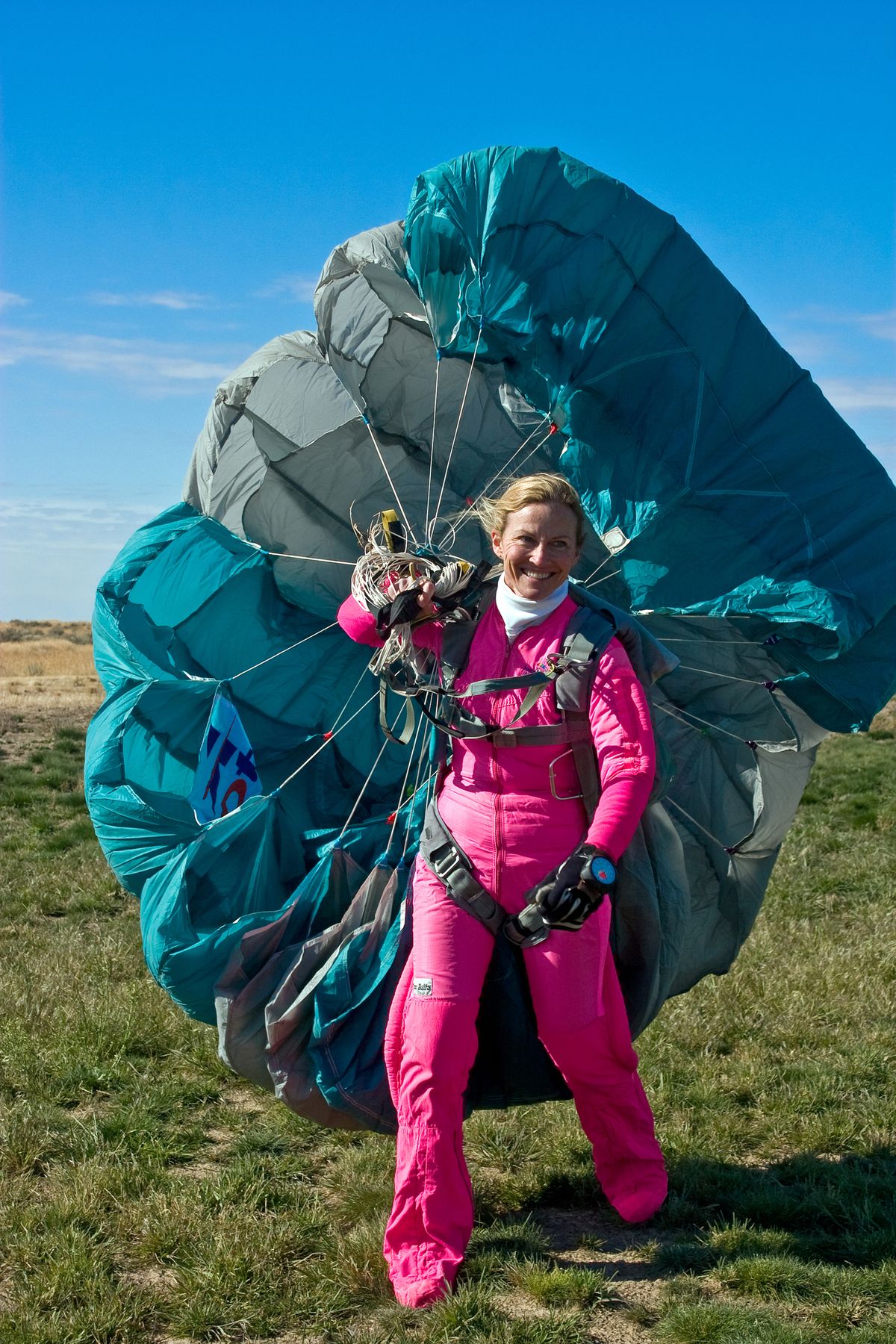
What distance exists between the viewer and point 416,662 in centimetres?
348

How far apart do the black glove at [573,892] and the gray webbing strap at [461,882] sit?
25 cm

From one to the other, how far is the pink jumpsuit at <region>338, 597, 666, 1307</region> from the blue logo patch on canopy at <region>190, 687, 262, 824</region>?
2.96 ft

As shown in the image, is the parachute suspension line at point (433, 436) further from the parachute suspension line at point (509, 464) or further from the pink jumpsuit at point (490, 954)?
the pink jumpsuit at point (490, 954)

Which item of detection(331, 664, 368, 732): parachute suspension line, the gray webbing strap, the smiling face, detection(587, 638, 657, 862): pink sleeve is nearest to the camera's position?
detection(587, 638, 657, 862): pink sleeve

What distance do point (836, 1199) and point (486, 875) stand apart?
4.76 ft

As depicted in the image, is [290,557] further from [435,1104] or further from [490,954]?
[435,1104]

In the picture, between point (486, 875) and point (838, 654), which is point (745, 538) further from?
point (486, 875)

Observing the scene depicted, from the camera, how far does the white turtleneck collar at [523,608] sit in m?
3.35

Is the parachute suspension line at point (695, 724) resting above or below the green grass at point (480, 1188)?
above

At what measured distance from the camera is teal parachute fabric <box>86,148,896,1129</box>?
3.69 metres

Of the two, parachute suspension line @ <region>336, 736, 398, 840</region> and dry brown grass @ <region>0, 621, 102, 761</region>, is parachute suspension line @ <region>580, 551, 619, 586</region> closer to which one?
parachute suspension line @ <region>336, 736, 398, 840</region>

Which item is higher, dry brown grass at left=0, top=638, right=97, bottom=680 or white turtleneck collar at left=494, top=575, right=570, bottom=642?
white turtleneck collar at left=494, top=575, right=570, bottom=642

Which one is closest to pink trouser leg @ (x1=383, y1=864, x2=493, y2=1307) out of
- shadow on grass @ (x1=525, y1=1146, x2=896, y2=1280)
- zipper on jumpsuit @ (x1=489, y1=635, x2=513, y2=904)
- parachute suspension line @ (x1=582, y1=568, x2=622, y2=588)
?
zipper on jumpsuit @ (x1=489, y1=635, x2=513, y2=904)

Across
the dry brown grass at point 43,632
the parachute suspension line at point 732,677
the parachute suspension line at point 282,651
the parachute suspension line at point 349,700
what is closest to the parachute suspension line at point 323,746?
the parachute suspension line at point 349,700
